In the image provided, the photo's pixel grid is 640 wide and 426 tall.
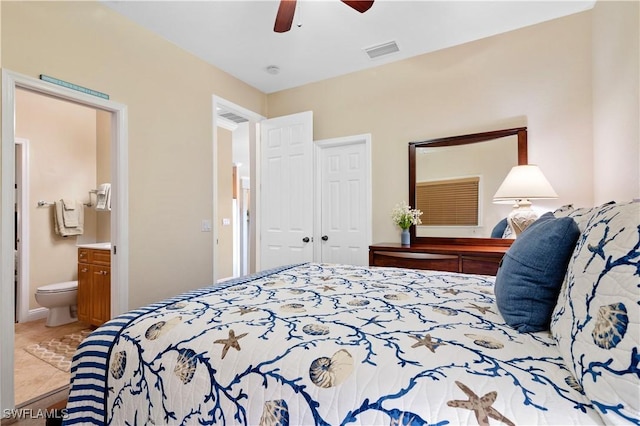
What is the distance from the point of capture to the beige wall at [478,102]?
8.55 ft

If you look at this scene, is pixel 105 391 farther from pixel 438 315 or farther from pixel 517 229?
pixel 517 229

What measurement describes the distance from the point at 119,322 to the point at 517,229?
2758 mm

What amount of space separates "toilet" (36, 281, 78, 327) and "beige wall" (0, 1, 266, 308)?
4.91ft

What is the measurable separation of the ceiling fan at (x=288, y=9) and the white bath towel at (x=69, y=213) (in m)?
3.52

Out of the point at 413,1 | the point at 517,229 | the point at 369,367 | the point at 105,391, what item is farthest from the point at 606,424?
the point at 413,1

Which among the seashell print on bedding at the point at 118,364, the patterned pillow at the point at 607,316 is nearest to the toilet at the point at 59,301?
the seashell print on bedding at the point at 118,364

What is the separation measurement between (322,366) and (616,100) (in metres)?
2.57

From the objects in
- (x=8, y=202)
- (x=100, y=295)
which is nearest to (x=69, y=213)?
(x=100, y=295)

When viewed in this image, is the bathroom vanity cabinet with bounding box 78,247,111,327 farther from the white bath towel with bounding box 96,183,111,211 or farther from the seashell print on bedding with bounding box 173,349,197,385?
the seashell print on bedding with bounding box 173,349,197,385

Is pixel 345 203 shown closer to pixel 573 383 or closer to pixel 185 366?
pixel 185 366

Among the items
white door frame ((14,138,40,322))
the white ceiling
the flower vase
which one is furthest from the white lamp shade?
white door frame ((14,138,40,322))

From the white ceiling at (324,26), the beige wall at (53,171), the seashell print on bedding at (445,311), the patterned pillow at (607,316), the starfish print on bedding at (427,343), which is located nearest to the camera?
the patterned pillow at (607,316)

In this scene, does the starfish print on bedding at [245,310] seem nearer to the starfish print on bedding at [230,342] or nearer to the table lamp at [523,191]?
the starfish print on bedding at [230,342]

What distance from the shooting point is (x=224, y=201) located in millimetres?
5355
